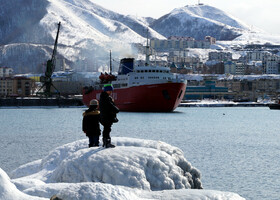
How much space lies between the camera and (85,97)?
3000 inches

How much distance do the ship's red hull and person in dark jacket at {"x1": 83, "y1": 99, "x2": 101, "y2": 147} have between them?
47.3 m

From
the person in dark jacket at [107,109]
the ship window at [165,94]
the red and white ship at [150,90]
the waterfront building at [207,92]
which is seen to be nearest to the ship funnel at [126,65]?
the red and white ship at [150,90]

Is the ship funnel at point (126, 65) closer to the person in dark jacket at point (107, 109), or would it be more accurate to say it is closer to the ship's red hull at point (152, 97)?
the ship's red hull at point (152, 97)

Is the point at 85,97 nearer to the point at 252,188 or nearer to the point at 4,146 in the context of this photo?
the point at 4,146

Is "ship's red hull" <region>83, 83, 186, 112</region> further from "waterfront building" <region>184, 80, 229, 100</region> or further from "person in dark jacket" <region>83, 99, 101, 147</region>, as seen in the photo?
"waterfront building" <region>184, 80, 229, 100</region>

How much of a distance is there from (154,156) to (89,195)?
2887 millimetres

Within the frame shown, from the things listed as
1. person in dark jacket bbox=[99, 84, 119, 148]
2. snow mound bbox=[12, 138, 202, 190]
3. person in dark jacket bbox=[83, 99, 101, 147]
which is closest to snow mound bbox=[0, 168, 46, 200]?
snow mound bbox=[12, 138, 202, 190]

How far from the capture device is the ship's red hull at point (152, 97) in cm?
5800

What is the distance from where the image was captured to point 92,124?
10.5 metres

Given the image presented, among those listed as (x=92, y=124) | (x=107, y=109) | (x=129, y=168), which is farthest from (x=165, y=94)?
(x=129, y=168)

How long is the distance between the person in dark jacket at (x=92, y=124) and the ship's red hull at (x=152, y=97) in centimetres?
4726

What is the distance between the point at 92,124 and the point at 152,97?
48099 mm

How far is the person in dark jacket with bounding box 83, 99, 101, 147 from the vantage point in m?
10.3

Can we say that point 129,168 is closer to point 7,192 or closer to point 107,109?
point 107,109
